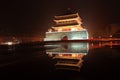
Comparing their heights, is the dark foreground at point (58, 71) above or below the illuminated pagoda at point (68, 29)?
below

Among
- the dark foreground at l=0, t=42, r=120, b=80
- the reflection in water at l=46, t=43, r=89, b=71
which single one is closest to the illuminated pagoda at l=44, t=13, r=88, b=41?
the reflection in water at l=46, t=43, r=89, b=71

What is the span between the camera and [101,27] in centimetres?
7019

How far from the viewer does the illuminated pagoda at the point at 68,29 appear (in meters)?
46.2

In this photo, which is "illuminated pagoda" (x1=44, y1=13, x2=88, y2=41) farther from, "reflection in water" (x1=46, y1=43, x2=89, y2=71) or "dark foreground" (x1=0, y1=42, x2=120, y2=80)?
"dark foreground" (x1=0, y1=42, x2=120, y2=80)

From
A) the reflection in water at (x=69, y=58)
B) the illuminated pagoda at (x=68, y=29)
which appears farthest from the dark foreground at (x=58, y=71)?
the illuminated pagoda at (x=68, y=29)

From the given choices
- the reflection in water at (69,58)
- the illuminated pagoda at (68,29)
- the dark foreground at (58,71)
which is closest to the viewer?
the dark foreground at (58,71)

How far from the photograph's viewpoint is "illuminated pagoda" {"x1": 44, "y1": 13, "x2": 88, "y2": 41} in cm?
Result: 4625

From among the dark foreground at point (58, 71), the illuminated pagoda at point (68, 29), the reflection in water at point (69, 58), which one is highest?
the illuminated pagoda at point (68, 29)

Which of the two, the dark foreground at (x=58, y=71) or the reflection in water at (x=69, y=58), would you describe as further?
the reflection in water at (x=69, y=58)

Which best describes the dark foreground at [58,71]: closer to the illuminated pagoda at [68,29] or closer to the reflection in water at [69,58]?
the reflection in water at [69,58]

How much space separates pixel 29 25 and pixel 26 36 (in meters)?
14.5

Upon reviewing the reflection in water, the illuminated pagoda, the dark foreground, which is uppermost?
the illuminated pagoda

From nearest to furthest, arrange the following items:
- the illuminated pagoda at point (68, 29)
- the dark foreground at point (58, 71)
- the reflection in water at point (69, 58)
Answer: the dark foreground at point (58, 71), the reflection in water at point (69, 58), the illuminated pagoda at point (68, 29)

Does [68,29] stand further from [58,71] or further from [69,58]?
[58,71]
